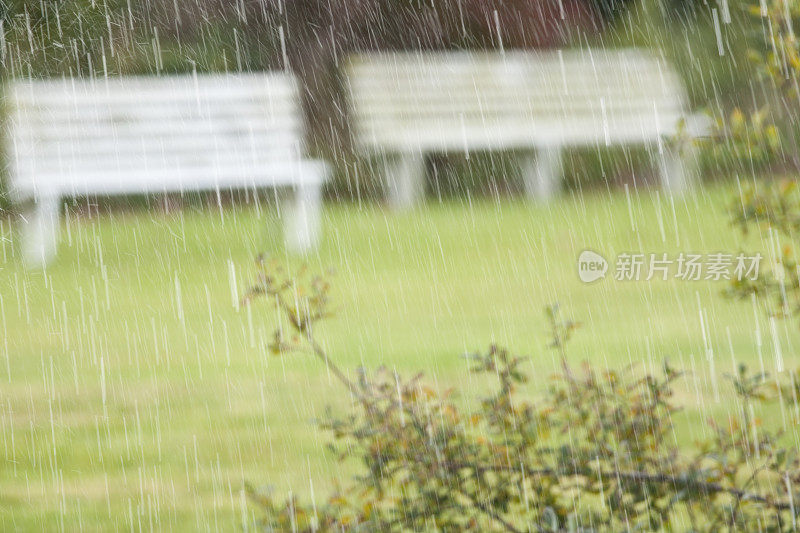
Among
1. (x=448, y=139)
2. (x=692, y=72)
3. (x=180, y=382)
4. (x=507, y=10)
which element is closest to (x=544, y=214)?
(x=448, y=139)

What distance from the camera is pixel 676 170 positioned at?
365 cm

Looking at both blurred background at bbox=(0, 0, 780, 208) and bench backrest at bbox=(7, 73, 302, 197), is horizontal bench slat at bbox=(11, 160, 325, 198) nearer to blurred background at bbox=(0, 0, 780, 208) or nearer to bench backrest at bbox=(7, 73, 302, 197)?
bench backrest at bbox=(7, 73, 302, 197)

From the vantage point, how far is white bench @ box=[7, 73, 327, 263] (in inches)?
131

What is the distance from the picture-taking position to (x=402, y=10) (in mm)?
4496

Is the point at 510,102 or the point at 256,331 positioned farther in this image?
the point at 510,102

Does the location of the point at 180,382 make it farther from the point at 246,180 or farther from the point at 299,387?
the point at 246,180

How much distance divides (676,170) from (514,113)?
66cm

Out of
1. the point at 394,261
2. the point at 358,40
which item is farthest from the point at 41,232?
the point at 358,40

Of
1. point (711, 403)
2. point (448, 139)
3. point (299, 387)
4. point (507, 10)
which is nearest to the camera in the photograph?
point (711, 403)

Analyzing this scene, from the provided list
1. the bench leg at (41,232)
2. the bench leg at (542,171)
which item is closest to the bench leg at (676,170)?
the bench leg at (542,171)

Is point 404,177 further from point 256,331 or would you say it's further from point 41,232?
point 41,232

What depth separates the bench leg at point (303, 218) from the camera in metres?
3.28

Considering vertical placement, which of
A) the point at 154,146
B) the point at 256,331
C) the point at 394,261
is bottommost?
the point at 256,331

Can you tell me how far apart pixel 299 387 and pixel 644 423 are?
1301 millimetres
